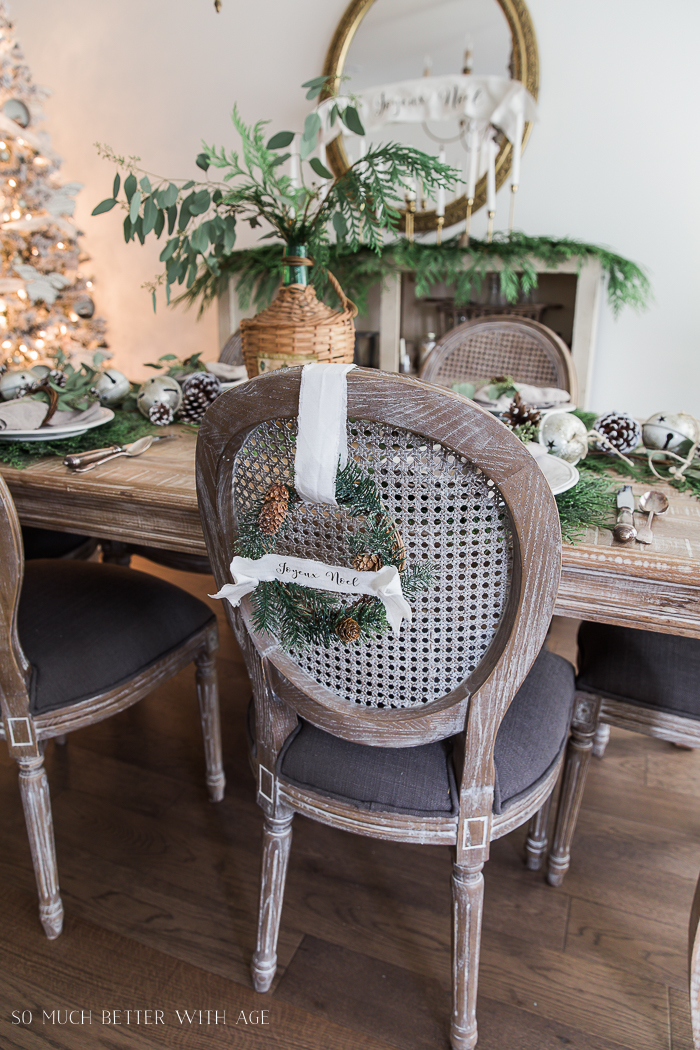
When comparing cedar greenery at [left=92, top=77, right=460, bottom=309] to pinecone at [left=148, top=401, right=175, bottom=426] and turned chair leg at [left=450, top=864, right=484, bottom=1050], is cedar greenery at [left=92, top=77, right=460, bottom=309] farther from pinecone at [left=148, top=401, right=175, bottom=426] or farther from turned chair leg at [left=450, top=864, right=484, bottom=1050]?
turned chair leg at [left=450, top=864, right=484, bottom=1050]

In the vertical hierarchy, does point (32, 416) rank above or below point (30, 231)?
below

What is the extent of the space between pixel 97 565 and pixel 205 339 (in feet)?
8.59

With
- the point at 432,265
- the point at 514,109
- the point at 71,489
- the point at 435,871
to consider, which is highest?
the point at 514,109

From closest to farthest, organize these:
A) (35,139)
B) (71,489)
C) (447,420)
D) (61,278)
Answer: (447,420), (71,489), (35,139), (61,278)

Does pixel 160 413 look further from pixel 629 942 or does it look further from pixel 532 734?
pixel 629 942

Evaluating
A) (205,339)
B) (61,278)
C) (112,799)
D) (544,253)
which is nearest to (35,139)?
(61,278)

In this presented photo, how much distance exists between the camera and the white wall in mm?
2518

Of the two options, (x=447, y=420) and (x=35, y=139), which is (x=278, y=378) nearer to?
(x=447, y=420)

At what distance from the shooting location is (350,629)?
671mm

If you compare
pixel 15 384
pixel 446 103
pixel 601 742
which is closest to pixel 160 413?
pixel 15 384

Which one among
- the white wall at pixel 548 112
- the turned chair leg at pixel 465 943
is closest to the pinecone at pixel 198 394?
the turned chair leg at pixel 465 943

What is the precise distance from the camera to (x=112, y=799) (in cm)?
135

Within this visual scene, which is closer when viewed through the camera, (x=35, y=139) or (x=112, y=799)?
(x=112, y=799)

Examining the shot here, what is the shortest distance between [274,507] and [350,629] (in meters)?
0.15
